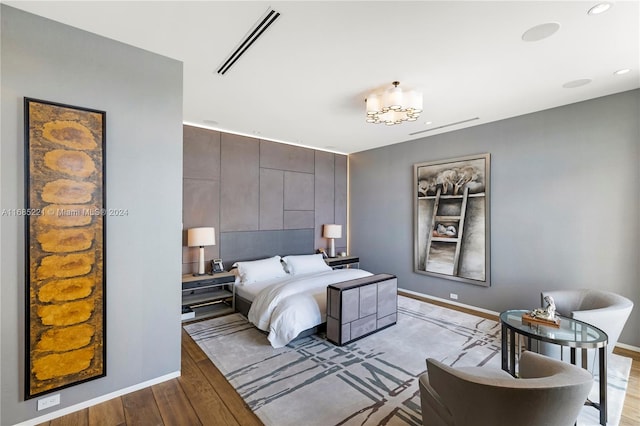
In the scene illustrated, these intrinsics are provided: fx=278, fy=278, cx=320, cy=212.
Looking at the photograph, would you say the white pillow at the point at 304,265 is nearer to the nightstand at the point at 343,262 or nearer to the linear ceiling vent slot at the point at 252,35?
the nightstand at the point at 343,262

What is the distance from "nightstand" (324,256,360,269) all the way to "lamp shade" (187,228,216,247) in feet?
7.87

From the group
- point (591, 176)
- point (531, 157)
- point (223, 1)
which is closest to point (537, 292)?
point (591, 176)

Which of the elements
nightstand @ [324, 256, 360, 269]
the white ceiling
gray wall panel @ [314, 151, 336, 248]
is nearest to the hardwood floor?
the white ceiling

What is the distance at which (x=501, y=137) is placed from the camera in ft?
13.8

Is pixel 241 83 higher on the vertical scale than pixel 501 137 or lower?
higher

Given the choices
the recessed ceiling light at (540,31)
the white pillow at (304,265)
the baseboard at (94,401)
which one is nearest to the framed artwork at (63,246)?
the baseboard at (94,401)

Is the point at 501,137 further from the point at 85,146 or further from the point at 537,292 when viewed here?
the point at 85,146

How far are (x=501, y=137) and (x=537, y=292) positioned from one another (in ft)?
7.52

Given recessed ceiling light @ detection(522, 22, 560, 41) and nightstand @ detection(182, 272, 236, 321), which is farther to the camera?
nightstand @ detection(182, 272, 236, 321)

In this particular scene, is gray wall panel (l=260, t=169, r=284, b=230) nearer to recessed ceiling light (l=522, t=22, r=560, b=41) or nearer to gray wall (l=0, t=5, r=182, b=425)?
gray wall (l=0, t=5, r=182, b=425)

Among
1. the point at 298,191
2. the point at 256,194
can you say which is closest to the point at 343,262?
the point at 298,191

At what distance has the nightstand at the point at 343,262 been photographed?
5742mm

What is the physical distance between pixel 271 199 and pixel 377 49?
11.5 ft

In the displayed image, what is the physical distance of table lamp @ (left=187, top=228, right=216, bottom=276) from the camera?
4.18m
